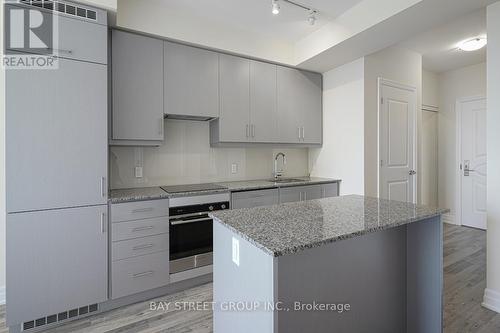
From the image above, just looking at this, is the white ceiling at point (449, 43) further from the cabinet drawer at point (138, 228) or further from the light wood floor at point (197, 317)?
the cabinet drawer at point (138, 228)

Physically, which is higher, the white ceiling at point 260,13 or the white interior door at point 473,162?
the white ceiling at point 260,13

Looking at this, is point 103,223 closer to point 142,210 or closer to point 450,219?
point 142,210

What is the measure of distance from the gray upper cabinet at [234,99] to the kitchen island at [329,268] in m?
1.54

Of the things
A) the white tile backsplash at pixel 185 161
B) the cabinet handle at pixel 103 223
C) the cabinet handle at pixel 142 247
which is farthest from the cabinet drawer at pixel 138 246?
the white tile backsplash at pixel 185 161

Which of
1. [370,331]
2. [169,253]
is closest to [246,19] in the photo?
[169,253]

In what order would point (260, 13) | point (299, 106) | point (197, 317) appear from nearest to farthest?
point (197, 317) → point (260, 13) → point (299, 106)

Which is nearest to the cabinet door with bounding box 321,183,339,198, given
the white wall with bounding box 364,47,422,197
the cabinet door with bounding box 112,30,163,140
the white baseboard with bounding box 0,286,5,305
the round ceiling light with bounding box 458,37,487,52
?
the white wall with bounding box 364,47,422,197

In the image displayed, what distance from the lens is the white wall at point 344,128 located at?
10.7ft

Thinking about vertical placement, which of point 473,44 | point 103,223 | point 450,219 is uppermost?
point 473,44

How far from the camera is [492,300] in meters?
2.17

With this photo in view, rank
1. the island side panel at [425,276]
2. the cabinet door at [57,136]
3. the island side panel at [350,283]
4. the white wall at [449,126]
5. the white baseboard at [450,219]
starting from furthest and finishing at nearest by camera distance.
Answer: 1. the white baseboard at [450,219]
2. the white wall at [449,126]
3. the cabinet door at [57,136]
4. the island side panel at [425,276]
5. the island side panel at [350,283]

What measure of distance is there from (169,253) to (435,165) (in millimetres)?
4958

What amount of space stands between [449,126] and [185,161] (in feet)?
15.2

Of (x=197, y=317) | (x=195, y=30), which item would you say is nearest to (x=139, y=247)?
(x=197, y=317)
